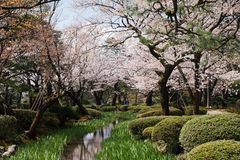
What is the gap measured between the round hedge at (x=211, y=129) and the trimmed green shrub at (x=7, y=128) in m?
6.78

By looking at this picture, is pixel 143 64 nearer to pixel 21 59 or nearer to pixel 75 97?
pixel 75 97

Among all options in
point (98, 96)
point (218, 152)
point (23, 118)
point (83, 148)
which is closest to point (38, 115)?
point (23, 118)

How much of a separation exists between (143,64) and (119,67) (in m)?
12.3

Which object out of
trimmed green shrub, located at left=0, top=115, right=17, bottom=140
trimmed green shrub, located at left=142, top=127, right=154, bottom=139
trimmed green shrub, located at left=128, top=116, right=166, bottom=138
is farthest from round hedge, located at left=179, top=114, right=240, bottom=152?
trimmed green shrub, located at left=0, top=115, right=17, bottom=140

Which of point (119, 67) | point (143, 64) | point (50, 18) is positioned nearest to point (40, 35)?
point (50, 18)

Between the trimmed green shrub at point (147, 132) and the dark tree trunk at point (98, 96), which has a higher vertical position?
the dark tree trunk at point (98, 96)

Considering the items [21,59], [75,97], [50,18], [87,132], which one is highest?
[50,18]

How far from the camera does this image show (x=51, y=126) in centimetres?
1823

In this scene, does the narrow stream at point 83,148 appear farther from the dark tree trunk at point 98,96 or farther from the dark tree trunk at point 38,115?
the dark tree trunk at point 98,96

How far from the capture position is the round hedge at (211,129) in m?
7.31

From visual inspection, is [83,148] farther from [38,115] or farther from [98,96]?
[98,96]

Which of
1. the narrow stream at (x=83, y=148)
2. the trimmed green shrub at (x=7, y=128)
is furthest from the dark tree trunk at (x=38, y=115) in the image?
the narrow stream at (x=83, y=148)

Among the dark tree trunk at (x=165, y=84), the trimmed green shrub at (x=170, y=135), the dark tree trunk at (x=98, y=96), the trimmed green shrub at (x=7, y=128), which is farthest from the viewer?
the dark tree trunk at (x=98, y=96)

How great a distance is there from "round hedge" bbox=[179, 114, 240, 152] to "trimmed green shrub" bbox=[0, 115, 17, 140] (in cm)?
678
